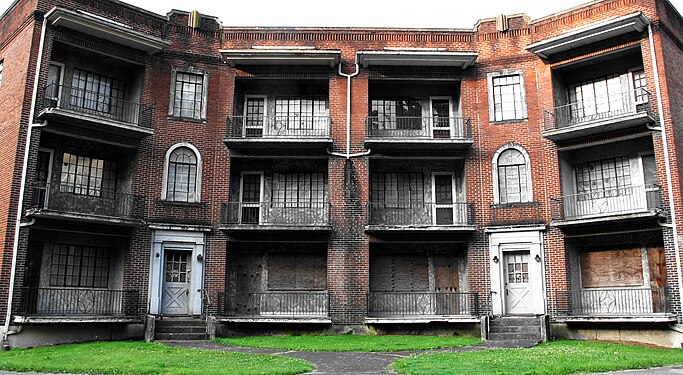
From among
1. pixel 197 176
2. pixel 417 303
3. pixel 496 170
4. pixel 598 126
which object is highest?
pixel 598 126

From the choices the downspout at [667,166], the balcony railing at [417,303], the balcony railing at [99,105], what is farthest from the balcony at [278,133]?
the downspout at [667,166]

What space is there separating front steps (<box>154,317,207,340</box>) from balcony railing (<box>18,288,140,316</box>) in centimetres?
118

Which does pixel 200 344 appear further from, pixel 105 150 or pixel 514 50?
pixel 514 50

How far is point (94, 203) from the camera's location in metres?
21.5

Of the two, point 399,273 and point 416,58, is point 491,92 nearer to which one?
point 416,58

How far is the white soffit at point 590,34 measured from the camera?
66.4 ft

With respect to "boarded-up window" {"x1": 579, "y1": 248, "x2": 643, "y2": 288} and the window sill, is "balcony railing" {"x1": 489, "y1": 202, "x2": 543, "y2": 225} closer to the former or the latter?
"boarded-up window" {"x1": 579, "y1": 248, "x2": 643, "y2": 288}

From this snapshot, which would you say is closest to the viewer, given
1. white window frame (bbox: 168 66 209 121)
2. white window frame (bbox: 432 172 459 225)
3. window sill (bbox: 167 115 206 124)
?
window sill (bbox: 167 115 206 124)

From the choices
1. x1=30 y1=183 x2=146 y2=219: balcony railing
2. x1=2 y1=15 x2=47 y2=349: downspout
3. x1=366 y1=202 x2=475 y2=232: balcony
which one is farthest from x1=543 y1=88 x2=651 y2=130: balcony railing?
x1=2 y1=15 x2=47 y2=349: downspout

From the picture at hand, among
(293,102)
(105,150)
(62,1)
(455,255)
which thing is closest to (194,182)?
(105,150)

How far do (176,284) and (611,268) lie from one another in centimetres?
1549

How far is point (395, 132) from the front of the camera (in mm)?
24516

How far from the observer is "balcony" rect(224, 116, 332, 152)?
2260 cm

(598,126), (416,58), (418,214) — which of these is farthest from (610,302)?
(416,58)
